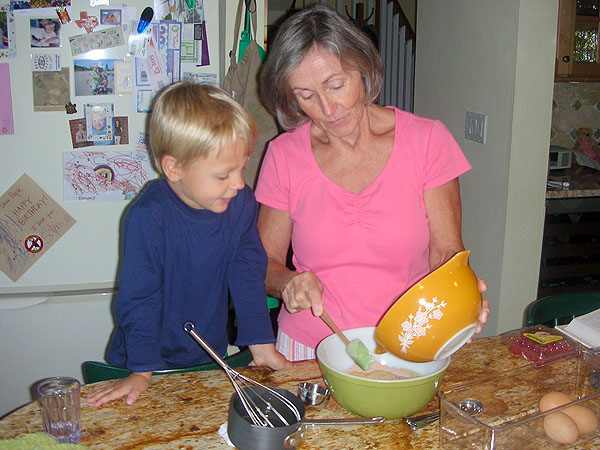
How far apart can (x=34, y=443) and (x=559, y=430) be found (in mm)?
755

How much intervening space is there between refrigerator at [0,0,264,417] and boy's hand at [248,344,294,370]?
1018mm

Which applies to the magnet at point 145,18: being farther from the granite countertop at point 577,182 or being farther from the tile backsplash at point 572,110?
the tile backsplash at point 572,110

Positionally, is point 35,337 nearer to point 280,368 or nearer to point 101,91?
point 101,91

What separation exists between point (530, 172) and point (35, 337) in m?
1.83

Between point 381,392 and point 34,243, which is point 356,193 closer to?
point 381,392

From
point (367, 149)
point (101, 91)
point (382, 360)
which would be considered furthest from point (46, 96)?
point (382, 360)

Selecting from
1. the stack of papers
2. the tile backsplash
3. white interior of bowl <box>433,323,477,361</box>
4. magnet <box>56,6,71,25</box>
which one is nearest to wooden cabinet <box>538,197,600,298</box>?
the tile backsplash

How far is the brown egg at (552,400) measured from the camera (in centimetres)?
100

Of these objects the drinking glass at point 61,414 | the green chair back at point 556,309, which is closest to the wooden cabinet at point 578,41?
the green chair back at point 556,309

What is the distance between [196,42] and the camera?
207cm

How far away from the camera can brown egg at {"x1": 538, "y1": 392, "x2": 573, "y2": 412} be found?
1000 millimetres

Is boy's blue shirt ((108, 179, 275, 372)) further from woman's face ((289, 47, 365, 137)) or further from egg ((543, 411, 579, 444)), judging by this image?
egg ((543, 411, 579, 444))

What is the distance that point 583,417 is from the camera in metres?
0.95

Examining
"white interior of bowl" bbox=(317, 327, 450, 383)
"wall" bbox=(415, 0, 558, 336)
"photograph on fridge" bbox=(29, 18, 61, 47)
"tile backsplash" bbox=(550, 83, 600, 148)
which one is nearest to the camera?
"white interior of bowl" bbox=(317, 327, 450, 383)
